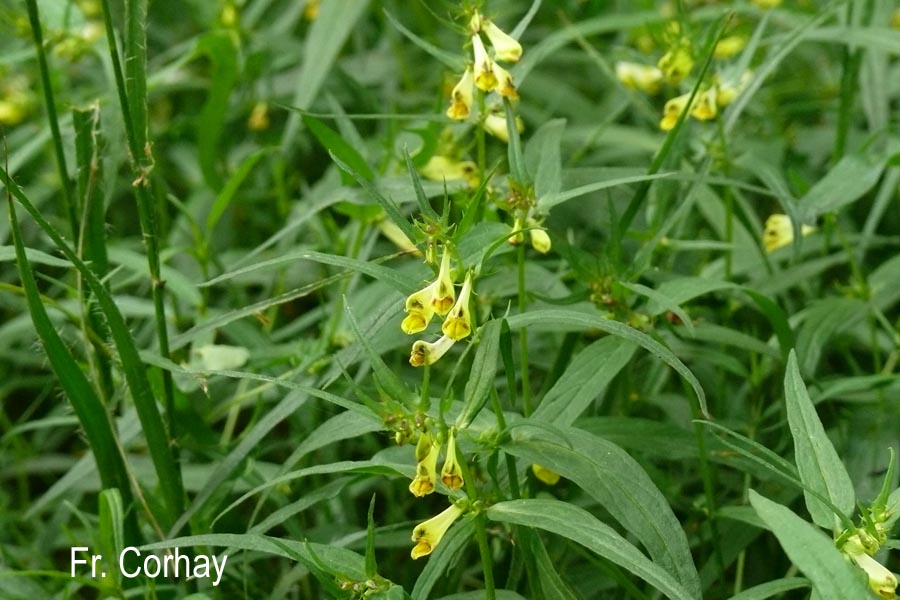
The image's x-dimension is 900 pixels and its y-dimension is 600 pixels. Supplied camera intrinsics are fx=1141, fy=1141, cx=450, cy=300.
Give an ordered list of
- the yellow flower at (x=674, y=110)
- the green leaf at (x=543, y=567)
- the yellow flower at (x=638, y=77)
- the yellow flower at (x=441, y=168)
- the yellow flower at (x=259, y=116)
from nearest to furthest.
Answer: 1. the green leaf at (x=543, y=567)
2. the yellow flower at (x=674, y=110)
3. the yellow flower at (x=441, y=168)
4. the yellow flower at (x=638, y=77)
5. the yellow flower at (x=259, y=116)

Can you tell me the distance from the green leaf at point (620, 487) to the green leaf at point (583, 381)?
48 millimetres

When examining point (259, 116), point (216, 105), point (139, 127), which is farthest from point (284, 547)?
point (259, 116)

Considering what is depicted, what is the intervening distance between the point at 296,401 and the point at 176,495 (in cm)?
16

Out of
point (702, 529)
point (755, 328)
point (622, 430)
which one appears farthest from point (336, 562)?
point (755, 328)

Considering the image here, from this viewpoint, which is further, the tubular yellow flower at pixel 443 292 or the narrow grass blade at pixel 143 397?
the narrow grass blade at pixel 143 397

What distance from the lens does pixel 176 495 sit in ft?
3.64

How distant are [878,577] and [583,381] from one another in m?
0.29

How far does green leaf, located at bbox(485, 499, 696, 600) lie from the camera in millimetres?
755

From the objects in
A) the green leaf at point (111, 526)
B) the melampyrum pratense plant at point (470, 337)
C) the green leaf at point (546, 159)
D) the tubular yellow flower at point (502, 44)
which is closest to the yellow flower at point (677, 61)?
the melampyrum pratense plant at point (470, 337)

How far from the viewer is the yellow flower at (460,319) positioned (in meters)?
0.82

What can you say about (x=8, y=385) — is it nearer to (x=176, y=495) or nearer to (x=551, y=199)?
(x=176, y=495)

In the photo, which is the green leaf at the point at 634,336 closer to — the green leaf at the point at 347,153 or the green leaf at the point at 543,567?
the green leaf at the point at 543,567

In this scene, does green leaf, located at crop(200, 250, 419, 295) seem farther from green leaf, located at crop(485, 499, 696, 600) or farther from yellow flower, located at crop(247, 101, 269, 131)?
yellow flower, located at crop(247, 101, 269, 131)

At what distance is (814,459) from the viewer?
2.77 ft
